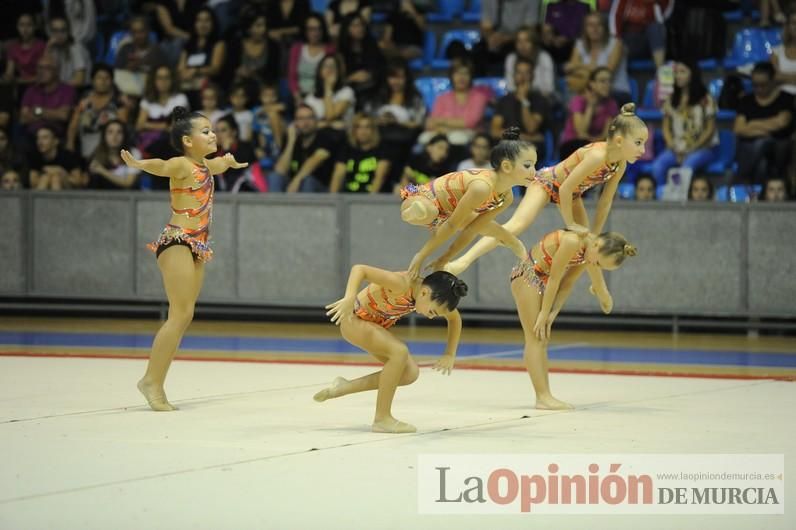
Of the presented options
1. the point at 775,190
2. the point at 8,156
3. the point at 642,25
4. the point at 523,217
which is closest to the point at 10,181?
the point at 8,156

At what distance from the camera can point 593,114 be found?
11.4 metres

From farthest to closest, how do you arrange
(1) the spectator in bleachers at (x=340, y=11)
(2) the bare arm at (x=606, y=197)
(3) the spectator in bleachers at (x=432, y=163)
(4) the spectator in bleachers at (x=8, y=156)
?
(1) the spectator in bleachers at (x=340, y=11) → (4) the spectator in bleachers at (x=8, y=156) → (3) the spectator in bleachers at (x=432, y=163) → (2) the bare arm at (x=606, y=197)

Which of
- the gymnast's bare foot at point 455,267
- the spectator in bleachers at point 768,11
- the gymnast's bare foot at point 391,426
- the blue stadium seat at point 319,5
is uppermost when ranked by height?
the blue stadium seat at point 319,5

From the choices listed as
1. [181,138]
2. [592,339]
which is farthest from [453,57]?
[181,138]

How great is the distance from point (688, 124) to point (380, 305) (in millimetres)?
6070

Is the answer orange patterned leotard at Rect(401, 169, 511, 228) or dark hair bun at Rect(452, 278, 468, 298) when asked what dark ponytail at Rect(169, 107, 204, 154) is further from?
dark hair bun at Rect(452, 278, 468, 298)

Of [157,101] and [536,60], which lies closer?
[536,60]

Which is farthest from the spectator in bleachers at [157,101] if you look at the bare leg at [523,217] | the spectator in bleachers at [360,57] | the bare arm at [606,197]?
the bare arm at [606,197]

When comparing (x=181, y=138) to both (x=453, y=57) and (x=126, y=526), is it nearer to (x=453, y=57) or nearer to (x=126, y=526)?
(x=126, y=526)

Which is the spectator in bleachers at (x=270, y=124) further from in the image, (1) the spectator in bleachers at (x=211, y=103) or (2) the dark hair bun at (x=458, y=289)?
(2) the dark hair bun at (x=458, y=289)

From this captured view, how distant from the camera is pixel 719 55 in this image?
39.9ft

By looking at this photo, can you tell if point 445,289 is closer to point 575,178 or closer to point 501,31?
point 575,178

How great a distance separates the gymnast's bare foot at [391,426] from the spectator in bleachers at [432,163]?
5.43m

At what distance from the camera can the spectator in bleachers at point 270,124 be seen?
12.3m
